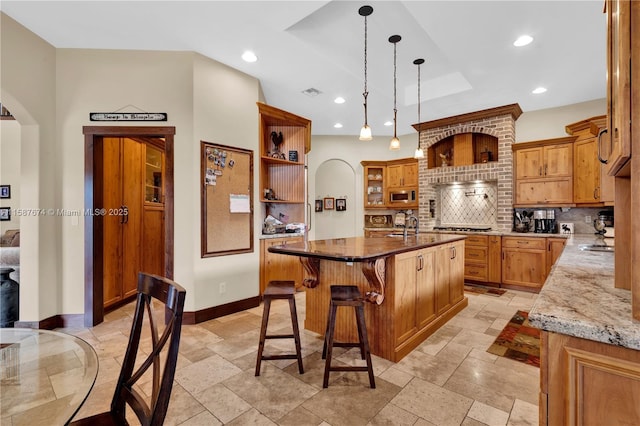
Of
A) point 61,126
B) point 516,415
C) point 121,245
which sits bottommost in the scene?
point 516,415

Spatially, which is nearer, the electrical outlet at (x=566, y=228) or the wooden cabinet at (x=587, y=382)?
the wooden cabinet at (x=587, y=382)

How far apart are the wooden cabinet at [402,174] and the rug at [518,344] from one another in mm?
3842

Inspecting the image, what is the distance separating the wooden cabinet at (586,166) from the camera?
427cm

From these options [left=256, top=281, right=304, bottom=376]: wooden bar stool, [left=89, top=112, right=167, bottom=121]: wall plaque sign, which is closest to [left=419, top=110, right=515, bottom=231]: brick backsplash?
[left=256, top=281, right=304, bottom=376]: wooden bar stool

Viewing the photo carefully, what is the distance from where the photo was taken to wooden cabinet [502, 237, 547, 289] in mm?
4527

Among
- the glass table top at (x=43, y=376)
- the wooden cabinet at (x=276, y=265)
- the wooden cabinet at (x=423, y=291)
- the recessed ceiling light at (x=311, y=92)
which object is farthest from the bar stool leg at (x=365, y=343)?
the recessed ceiling light at (x=311, y=92)

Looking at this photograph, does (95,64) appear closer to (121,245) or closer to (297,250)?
(121,245)

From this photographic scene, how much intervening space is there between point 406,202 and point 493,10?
4319 millimetres

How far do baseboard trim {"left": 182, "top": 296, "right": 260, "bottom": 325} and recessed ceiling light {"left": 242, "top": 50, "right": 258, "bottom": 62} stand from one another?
300cm

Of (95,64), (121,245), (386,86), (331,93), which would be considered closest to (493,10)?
(386,86)

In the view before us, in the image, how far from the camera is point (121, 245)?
404 cm

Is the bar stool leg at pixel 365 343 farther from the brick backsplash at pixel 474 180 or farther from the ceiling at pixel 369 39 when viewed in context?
the brick backsplash at pixel 474 180

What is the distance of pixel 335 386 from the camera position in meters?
2.10

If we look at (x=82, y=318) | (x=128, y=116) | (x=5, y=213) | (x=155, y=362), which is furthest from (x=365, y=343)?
(x=5, y=213)
